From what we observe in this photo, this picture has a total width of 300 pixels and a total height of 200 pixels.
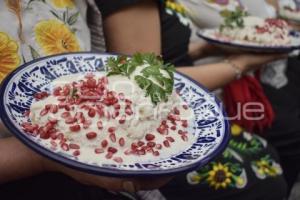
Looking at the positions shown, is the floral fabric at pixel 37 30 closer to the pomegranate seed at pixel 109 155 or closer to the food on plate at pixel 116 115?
the food on plate at pixel 116 115

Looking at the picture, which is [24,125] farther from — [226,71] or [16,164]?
[226,71]

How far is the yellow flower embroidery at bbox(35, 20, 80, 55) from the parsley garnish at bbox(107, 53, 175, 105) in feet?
0.44

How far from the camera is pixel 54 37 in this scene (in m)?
0.78

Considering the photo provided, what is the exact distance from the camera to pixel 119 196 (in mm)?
811

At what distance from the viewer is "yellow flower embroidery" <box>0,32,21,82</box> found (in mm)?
706

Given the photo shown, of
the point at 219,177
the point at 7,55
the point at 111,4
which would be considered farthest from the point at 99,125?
the point at 219,177

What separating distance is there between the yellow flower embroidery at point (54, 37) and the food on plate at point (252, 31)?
729 millimetres

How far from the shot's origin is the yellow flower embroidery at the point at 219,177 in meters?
1.09

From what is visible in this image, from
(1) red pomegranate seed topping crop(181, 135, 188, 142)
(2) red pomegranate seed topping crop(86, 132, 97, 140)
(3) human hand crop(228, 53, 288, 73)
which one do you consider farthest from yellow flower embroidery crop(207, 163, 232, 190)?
(2) red pomegranate seed topping crop(86, 132, 97, 140)

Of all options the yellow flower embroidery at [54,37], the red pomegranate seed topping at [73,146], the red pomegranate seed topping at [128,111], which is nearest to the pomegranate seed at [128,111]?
the red pomegranate seed topping at [128,111]

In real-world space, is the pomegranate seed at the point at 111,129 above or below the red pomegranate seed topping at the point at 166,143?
above

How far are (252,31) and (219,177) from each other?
0.59 meters

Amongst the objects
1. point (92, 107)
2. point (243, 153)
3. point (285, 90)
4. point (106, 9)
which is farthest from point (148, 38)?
point (285, 90)

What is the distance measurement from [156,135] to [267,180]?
656mm
